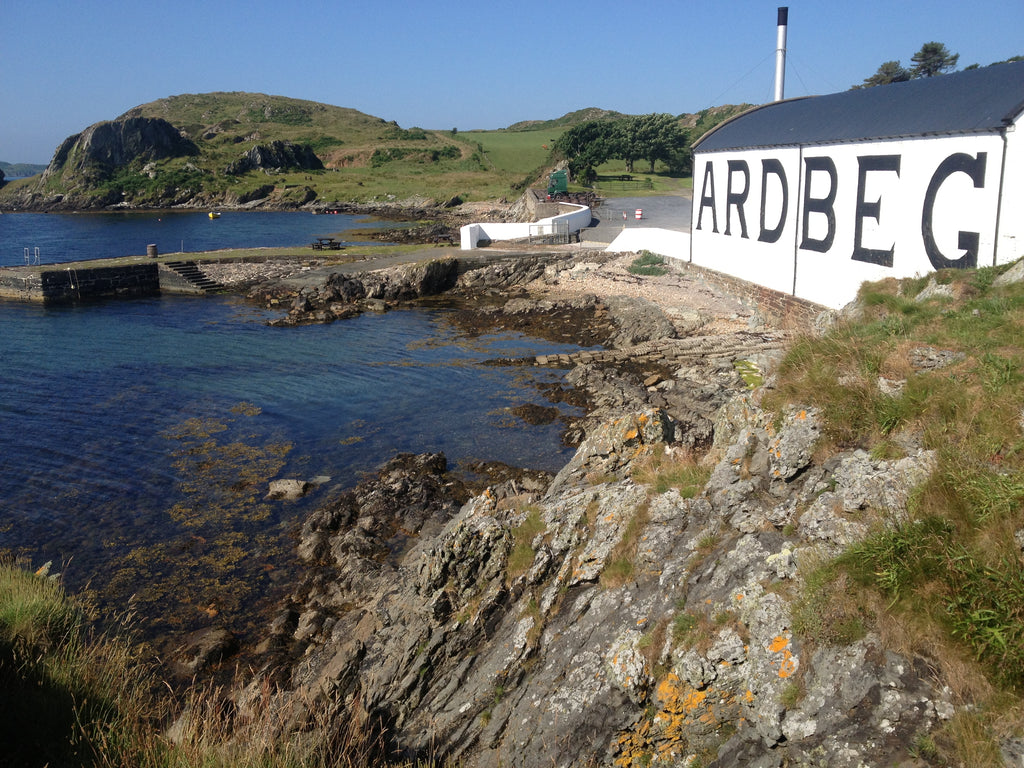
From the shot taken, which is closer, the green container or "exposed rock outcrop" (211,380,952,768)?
"exposed rock outcrop" (211,380,952,768)

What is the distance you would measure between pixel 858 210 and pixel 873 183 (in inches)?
30.0

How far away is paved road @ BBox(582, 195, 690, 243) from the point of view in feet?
140

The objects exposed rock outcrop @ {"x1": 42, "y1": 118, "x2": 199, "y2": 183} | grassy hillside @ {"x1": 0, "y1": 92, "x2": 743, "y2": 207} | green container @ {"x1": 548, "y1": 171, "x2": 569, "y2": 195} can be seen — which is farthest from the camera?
exposed rock outcrop @ {"x1": 42, "y1": 118, "x2": 199, "y2": 183}

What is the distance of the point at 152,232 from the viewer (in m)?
72.2

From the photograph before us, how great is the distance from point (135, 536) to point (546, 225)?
33209 mm

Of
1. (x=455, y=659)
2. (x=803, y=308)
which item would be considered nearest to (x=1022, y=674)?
(x=455, y=659)

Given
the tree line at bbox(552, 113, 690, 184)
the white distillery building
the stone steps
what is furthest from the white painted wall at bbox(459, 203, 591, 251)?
the tree line at bbox(552, 113, 690, 184)

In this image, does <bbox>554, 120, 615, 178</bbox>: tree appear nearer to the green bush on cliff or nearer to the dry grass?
the dry grass

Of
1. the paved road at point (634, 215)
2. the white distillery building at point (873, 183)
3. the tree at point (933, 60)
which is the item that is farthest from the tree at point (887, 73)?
the white distillery building at point (873, 183)

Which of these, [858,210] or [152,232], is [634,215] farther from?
[152,232]

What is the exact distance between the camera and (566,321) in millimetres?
28453

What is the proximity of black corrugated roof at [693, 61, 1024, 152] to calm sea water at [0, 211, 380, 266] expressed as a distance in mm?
37724

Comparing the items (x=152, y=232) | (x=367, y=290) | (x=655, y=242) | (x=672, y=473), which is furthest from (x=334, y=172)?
(x=672, y=473)

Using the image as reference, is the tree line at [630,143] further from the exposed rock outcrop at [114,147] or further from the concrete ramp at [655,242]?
the exposed rock outcrop at [114,147]
